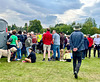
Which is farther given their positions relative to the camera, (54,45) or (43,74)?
(54,45)

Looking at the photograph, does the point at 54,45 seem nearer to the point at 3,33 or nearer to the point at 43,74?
the point at 3,33

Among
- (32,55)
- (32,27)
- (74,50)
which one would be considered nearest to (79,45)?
(74,50)

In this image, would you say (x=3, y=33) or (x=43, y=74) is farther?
(x=3, y=33)

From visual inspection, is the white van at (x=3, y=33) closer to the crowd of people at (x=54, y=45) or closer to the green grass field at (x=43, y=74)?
the crowd of people at (x=54, y=45)

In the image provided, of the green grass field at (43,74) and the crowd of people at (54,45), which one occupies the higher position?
the crowd of people at (54,45)

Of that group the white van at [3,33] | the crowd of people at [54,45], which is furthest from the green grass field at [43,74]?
the white van at [3,33]

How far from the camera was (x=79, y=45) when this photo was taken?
5363mm

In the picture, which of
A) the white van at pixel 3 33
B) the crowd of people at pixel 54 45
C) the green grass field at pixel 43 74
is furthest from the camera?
the white van at pixel 3 33

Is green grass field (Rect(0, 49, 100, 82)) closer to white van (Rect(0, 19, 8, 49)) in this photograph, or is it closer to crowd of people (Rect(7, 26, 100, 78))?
crowd of people (Rect(7, 26, 100, 78))

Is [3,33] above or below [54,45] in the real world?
above

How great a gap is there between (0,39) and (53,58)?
3868 mm

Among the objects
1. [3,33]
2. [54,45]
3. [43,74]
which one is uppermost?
[3,33]

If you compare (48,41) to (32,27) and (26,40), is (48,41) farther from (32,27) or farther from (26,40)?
(32,27)

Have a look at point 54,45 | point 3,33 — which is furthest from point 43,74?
point 3,33
